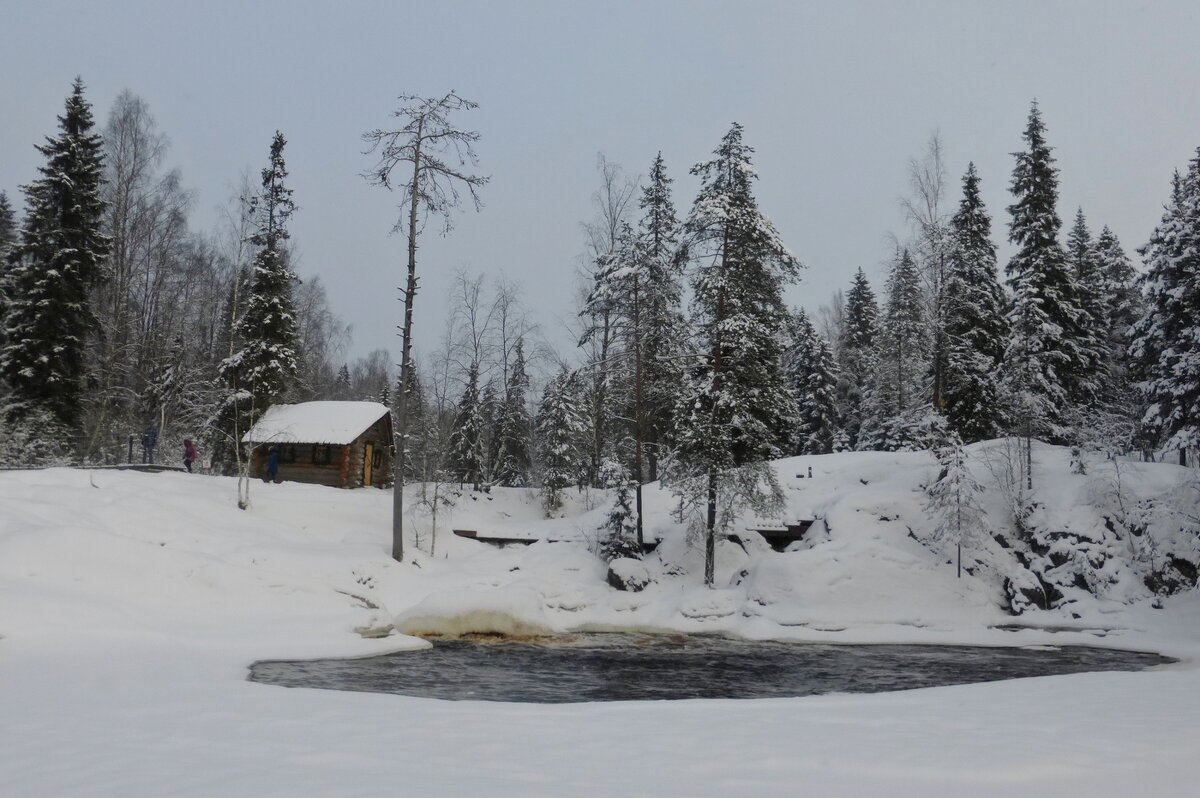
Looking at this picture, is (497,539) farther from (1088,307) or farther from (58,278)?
(1088,307)

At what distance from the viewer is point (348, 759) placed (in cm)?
579

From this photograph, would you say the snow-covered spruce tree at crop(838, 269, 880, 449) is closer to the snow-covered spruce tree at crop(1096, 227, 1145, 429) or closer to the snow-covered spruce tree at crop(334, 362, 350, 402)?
the snow-covered spruce tree at crop(1096, 227, 1145, 429)

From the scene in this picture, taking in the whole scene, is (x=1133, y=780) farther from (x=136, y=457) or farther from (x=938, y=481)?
(x=136, y=457)

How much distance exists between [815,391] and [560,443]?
55.3ft

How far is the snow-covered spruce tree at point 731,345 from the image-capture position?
2233cm

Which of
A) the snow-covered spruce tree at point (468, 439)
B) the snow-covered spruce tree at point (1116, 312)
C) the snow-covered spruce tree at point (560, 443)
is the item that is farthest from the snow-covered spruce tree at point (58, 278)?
the snow-covered spruce tree at point (1116, 312)

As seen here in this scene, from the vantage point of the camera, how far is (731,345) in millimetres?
22812

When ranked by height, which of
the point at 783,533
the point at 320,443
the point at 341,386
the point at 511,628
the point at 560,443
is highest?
the point at 341,386

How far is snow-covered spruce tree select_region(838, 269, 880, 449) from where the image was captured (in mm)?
46594

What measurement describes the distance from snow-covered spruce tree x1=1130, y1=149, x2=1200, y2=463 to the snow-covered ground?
1967 millimetres

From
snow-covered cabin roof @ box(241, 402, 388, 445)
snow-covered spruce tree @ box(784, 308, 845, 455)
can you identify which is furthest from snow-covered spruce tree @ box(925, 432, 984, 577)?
snow-covered cabin roof @ box(241, 402, 388, 445)

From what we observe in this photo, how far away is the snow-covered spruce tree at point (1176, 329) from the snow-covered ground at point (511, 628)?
6.45 feet

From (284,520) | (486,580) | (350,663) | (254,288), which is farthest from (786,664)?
(254,288)

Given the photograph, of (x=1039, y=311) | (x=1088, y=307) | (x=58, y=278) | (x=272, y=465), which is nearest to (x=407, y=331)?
(x=272, y=465)
